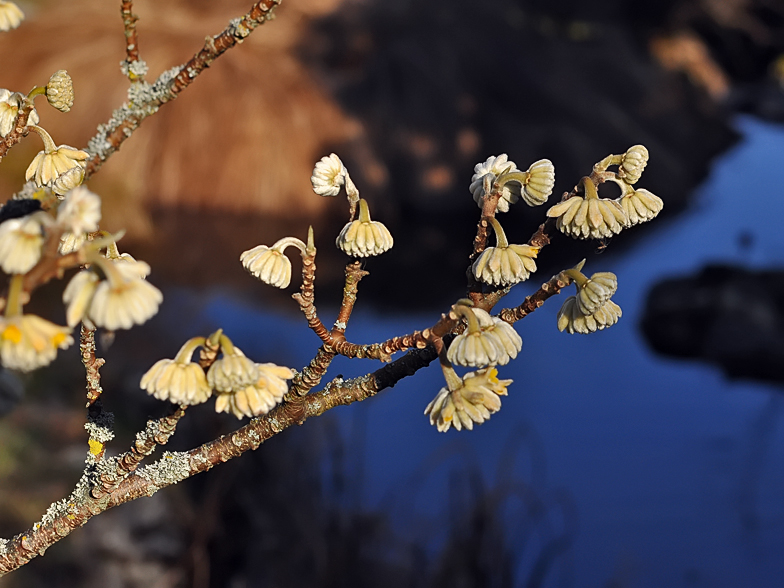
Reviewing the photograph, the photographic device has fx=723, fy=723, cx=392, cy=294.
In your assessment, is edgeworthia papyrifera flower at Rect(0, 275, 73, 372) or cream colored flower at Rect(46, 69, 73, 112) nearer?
edgeworthia papyrifera flower at Rect(0, 275, 73, 372)

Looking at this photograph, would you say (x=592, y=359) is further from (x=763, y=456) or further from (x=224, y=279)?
(x=224, y=279)

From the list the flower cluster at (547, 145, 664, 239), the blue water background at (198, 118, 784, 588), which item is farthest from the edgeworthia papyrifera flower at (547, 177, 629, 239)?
the blue water background at (198, 118, 784, 588)

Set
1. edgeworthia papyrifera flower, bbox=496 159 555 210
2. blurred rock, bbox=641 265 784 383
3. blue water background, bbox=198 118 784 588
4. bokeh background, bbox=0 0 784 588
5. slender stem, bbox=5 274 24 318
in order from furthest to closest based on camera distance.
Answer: blurred rock, bbox=641 265 784 383 < blue water background, bbox=198 118 784 588 < bokeh background, bbox=0 0 784 588 < edgeworthia papyrifera flower, bbox=496 159 555 210 < slender stem, bbox=5 274 24 318

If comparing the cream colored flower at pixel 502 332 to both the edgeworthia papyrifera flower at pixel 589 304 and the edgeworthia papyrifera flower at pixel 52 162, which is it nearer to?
the edgeworthia papyrifera flower at pixel 589 304

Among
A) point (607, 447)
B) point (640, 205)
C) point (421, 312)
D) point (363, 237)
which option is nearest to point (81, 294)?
point (363, 237)

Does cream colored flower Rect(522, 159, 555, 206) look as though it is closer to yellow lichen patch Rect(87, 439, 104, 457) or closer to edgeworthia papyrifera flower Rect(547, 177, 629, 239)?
edgeworthia papyrifera flower Rect(547, 177, 629, 239)

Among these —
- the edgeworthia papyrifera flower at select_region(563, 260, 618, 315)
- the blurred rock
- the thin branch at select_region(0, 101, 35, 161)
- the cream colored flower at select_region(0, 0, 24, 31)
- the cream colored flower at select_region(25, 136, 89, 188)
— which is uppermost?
the blurred rock

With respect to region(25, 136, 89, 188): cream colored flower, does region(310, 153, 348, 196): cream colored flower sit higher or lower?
higher

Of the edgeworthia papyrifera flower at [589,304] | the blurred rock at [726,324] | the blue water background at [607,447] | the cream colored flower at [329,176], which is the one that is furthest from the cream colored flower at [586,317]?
the blurred rock at [726,324]
